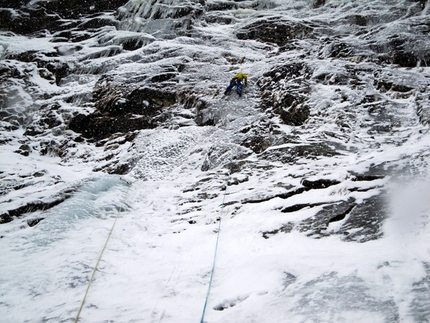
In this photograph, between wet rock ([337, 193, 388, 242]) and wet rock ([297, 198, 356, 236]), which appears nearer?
wet rock ([337, 193, 388, 242])

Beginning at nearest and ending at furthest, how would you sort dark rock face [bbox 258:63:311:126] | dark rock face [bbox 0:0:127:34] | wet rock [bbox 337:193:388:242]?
wet rock [bbox 337:193:388:242] → dark rock face [bbox 258:63:311:126] → dark rock face [bbox 0:0:127:34]

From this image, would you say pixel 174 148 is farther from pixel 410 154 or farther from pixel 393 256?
pixel 393 256

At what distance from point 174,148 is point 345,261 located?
6537 mm

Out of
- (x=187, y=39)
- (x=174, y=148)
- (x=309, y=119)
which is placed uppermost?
(x=187, y=39)

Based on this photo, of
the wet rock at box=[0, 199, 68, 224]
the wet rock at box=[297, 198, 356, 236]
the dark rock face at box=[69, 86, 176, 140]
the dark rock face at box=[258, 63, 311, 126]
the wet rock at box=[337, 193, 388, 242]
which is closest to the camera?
the wet rock at box=[337, 193, 388, 242]

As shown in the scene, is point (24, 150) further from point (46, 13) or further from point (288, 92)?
point (46, 13)

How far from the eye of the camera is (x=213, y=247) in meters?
4.47

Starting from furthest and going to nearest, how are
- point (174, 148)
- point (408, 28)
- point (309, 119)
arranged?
point (408, 28) → point (174, 148) → point (309, 119)

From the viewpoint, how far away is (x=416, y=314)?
2.56 m

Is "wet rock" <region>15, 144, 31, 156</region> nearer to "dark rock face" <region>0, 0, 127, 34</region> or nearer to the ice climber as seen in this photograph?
the ice climber

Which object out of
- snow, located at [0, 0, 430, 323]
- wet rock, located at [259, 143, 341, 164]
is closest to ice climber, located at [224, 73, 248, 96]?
snow, located at [0, 0, 430, 323]

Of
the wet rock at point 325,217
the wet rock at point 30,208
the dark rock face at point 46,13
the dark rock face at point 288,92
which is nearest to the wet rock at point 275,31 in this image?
the dark rock face at point 288,92

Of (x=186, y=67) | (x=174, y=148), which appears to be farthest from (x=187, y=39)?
(x=174, y=148)

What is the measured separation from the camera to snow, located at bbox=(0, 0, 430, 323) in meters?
3.05
